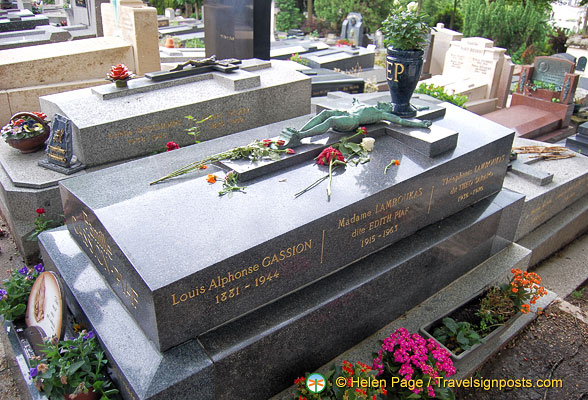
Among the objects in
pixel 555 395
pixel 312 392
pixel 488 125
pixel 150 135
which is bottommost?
pixel 555 395

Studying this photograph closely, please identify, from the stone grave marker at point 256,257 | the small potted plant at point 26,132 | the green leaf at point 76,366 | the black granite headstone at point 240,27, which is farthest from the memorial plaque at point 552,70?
the green leaf at point 76,366

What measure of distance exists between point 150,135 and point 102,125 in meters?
0.59

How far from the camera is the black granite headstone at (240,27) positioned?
9.23 metres

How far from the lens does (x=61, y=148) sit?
5.57 metres

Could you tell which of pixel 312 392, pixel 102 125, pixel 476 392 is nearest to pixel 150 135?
pixel 102 125

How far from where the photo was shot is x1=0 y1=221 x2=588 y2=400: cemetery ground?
4.14 meters

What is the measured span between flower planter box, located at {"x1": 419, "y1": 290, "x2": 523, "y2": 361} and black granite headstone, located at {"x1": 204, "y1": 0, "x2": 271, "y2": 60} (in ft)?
21.8

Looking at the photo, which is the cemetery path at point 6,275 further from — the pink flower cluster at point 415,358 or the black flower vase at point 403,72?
the black flower vase at point 403,72

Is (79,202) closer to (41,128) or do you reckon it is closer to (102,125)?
(102,125)

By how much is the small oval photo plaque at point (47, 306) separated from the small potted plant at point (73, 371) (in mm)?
216

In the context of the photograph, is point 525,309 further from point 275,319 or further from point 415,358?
point 275,319

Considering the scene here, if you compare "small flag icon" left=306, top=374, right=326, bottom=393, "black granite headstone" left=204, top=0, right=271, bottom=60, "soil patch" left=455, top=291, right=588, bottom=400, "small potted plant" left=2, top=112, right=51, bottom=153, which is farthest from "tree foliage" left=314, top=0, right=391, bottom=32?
"small flag icon" left=306, top=374, right=326, bottom=393

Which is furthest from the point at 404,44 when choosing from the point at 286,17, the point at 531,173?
the point at 286,17

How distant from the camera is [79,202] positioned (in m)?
3.78
